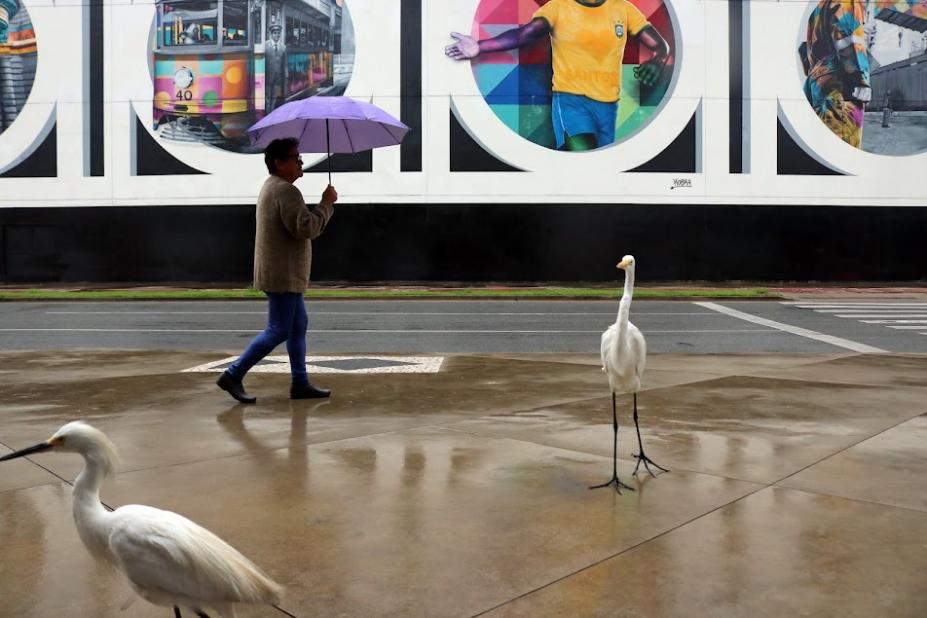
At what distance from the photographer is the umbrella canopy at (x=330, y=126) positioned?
745 centimetres

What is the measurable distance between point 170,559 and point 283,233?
15.6ft

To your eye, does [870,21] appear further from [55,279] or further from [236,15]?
[55,279]

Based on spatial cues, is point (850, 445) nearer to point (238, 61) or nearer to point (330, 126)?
point (330, 126)

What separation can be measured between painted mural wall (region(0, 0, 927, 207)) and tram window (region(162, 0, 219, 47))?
0.16ft

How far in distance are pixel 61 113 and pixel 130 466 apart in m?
27.7

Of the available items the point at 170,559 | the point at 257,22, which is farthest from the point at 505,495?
the point at 257,22

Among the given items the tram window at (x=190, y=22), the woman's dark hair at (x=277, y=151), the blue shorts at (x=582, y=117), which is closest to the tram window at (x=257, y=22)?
the tram window at (x=190, y=22)

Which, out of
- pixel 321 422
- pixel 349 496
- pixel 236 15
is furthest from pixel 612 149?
pixel 349 496

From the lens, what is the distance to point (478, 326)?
49.9 ft

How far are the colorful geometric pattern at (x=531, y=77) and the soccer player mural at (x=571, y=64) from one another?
0.03 meters

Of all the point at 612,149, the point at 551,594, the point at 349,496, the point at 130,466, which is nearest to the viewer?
the point at 551,594

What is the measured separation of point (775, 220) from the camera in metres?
28.1

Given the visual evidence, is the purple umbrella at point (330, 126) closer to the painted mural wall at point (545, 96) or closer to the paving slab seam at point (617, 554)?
the paving slab seam at point (617, 554)

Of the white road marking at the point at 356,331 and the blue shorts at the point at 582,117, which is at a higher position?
the blue shorts at the point at 582,117
